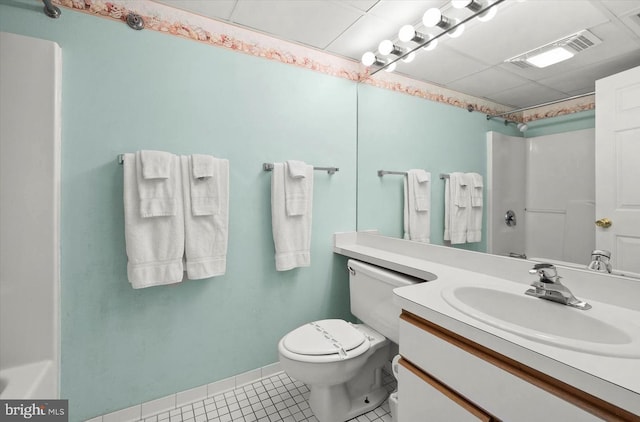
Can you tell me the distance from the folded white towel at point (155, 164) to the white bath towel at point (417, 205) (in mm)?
1306

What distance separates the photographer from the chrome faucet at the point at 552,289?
0.83 m

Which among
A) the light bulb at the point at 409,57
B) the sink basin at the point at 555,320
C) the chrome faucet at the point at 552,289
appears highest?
the light bulb at the point at 409,57

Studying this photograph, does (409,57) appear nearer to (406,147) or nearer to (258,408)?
(406,147)

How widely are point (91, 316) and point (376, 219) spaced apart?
1625 mm

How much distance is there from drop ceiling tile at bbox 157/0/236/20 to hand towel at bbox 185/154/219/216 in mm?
760

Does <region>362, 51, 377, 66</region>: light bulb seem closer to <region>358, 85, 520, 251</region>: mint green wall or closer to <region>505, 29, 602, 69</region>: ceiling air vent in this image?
<region>358, 85, 520, 251</region>: mint green wall

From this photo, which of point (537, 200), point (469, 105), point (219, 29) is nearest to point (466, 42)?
point (469, 105)

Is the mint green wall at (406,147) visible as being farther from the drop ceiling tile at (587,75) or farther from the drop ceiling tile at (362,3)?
the drop ceiling tile at (362,3)

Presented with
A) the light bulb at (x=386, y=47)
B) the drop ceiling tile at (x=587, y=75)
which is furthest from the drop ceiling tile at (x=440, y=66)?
the drop ceiling tile at (x=587, y=75)

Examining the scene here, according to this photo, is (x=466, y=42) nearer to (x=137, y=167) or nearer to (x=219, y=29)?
(x=219, y=29)

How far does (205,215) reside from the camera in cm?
142

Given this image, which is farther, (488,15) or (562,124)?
(488,15)

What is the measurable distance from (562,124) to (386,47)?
3.31 feet

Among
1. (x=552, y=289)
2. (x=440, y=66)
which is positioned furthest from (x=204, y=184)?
(x=552, y=289)
